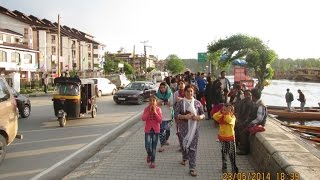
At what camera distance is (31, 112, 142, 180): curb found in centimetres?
734

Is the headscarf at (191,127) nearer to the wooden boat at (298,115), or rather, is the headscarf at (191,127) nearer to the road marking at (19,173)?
the road marking at (19,173)

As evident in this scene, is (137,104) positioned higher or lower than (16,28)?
lower

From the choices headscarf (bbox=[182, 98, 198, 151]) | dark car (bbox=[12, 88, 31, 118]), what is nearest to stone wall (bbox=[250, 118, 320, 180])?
headscarf (bbox=[182, 98, 198, 151])

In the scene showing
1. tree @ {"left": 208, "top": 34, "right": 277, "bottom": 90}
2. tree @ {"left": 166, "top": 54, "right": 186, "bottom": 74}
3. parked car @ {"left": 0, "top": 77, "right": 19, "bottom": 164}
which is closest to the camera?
parked car @ {"left": 0, "top": 77, "right": 19, "bottom": 164}

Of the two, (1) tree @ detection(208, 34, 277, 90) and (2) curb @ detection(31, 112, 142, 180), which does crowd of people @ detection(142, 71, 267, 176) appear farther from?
(1) tree @ detection(208, 34, 277, 90)

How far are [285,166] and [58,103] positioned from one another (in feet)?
36.7

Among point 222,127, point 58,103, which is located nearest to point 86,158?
point 222,127

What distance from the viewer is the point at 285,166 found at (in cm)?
504

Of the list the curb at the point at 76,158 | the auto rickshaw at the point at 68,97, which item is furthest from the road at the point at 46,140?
the auto rickshaw at the point at 68,97

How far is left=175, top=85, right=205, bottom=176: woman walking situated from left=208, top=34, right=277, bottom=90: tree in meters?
17.7

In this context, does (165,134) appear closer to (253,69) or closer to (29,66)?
(253,69)

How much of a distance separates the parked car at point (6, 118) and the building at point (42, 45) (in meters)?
34.7

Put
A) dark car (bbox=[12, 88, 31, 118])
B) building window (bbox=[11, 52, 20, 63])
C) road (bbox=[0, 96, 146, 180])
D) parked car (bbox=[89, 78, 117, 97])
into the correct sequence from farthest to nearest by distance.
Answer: building window (bbox=[11, 52, 20, 63])
parked car (bbox=[89, 78, 117, 97])
dark car (bbox=[12, 88, 31, 118])
road (bbox=[0, 96, 146, 180])

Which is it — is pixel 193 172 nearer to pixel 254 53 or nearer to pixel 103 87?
pixel 254 53
